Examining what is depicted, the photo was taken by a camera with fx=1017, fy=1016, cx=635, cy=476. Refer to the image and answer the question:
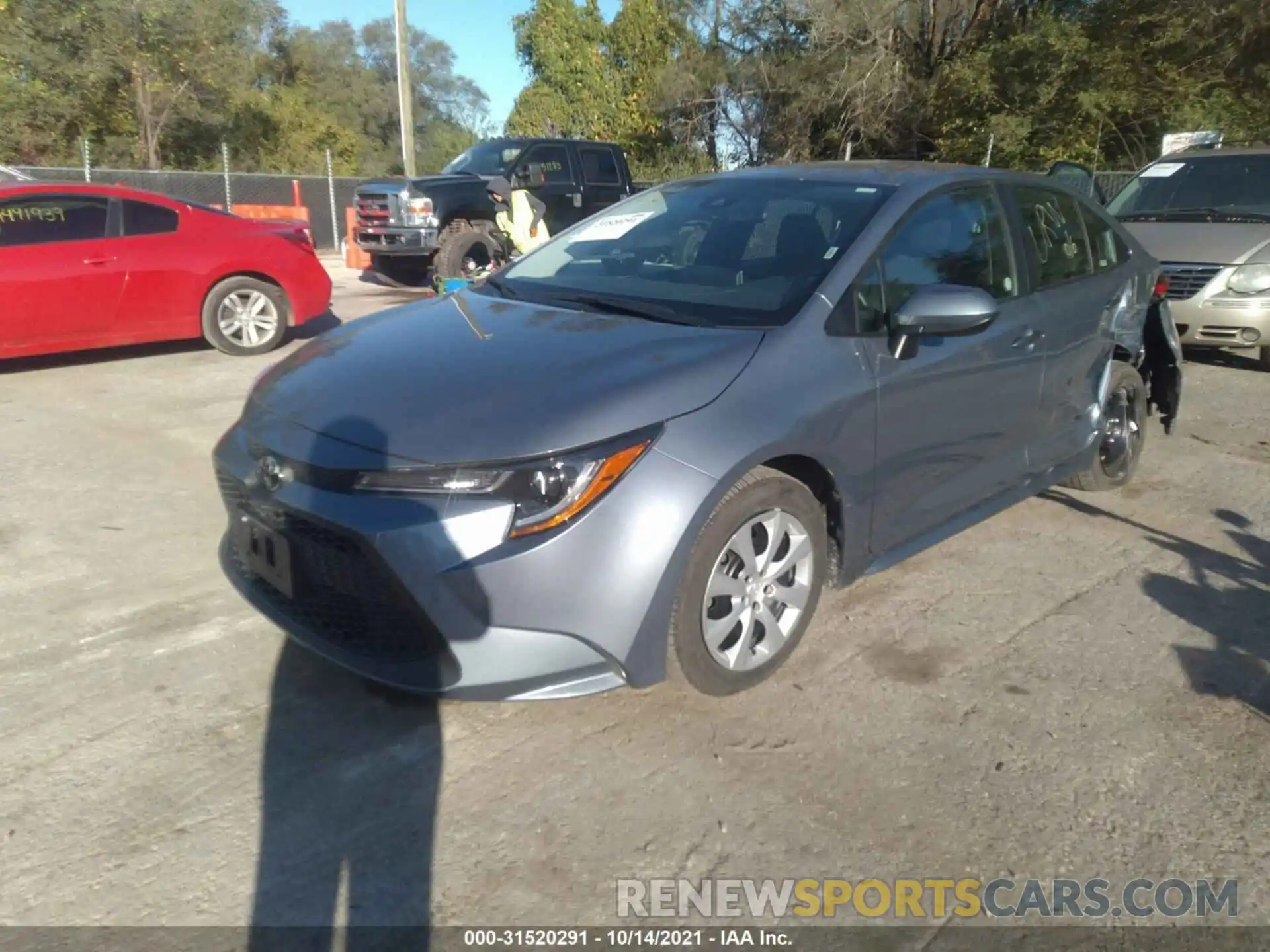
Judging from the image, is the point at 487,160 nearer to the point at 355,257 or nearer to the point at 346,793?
the point at 355,257

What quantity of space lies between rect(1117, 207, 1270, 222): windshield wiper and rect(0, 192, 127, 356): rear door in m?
8.71

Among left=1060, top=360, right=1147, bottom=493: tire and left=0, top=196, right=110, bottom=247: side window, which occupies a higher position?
left=0, top=196, right=110, bottom=247: side window

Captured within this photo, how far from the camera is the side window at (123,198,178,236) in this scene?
25.6 feet

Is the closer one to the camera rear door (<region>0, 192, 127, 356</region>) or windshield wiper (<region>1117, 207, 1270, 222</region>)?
rear door (<region>0, 192, 127, 356</region>)

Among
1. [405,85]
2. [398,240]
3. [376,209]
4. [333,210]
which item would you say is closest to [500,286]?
[398,240]

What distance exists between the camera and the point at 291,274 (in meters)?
8.70

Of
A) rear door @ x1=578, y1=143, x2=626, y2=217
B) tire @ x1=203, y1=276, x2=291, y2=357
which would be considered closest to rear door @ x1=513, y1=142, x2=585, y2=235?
rear door @ x1=578, y1=143, x2=626, y2=217

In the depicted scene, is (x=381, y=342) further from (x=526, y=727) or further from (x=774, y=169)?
(x=774, y=169)

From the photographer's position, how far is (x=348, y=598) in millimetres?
2846

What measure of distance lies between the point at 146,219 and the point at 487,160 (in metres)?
6.11

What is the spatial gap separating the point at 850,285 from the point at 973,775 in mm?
1611

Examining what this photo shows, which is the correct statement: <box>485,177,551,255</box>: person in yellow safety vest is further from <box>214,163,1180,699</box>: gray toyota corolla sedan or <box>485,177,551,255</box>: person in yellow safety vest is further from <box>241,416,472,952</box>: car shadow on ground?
<box>241,416,472,952</box>: car shadow on ground

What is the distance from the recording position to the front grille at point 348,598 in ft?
8.94

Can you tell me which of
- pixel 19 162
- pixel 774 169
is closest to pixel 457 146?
pixel 19 162
